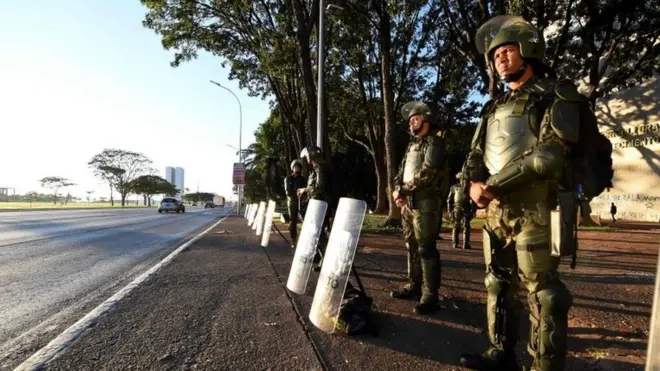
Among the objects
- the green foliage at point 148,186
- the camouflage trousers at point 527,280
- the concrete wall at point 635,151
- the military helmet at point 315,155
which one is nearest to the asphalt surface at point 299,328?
the camouflage trousers at point 527,280

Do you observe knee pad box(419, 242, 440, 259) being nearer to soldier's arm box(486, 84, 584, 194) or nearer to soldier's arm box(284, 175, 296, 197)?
soldier's arm box(486, 84, 584, 194)

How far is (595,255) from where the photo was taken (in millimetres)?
9016

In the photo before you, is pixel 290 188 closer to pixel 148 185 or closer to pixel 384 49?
pixel 384 49

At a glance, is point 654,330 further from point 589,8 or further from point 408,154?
point 589,8

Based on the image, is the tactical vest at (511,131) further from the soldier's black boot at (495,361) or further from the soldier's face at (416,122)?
the soldier's face at (416,122)

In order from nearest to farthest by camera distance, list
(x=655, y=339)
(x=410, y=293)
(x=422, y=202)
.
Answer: (x=655, y=339) → (x=422, y=202) → (x=410, y=293)

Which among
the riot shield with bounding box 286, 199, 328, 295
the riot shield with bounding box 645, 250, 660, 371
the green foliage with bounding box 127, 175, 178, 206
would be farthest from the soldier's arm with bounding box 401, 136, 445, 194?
the green foliage with bounding box 127, 175, 178, 206

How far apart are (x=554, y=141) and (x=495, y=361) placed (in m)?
1.40

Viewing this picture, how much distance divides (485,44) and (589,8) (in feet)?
41.6

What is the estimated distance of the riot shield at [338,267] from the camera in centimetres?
321

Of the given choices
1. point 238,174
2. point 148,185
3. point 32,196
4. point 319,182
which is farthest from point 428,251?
point 32,196

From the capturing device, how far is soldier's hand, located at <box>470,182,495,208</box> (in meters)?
2.61

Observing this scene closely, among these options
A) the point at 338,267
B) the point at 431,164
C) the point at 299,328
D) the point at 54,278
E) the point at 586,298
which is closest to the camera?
the point at 338,267

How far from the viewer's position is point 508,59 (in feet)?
8.96
